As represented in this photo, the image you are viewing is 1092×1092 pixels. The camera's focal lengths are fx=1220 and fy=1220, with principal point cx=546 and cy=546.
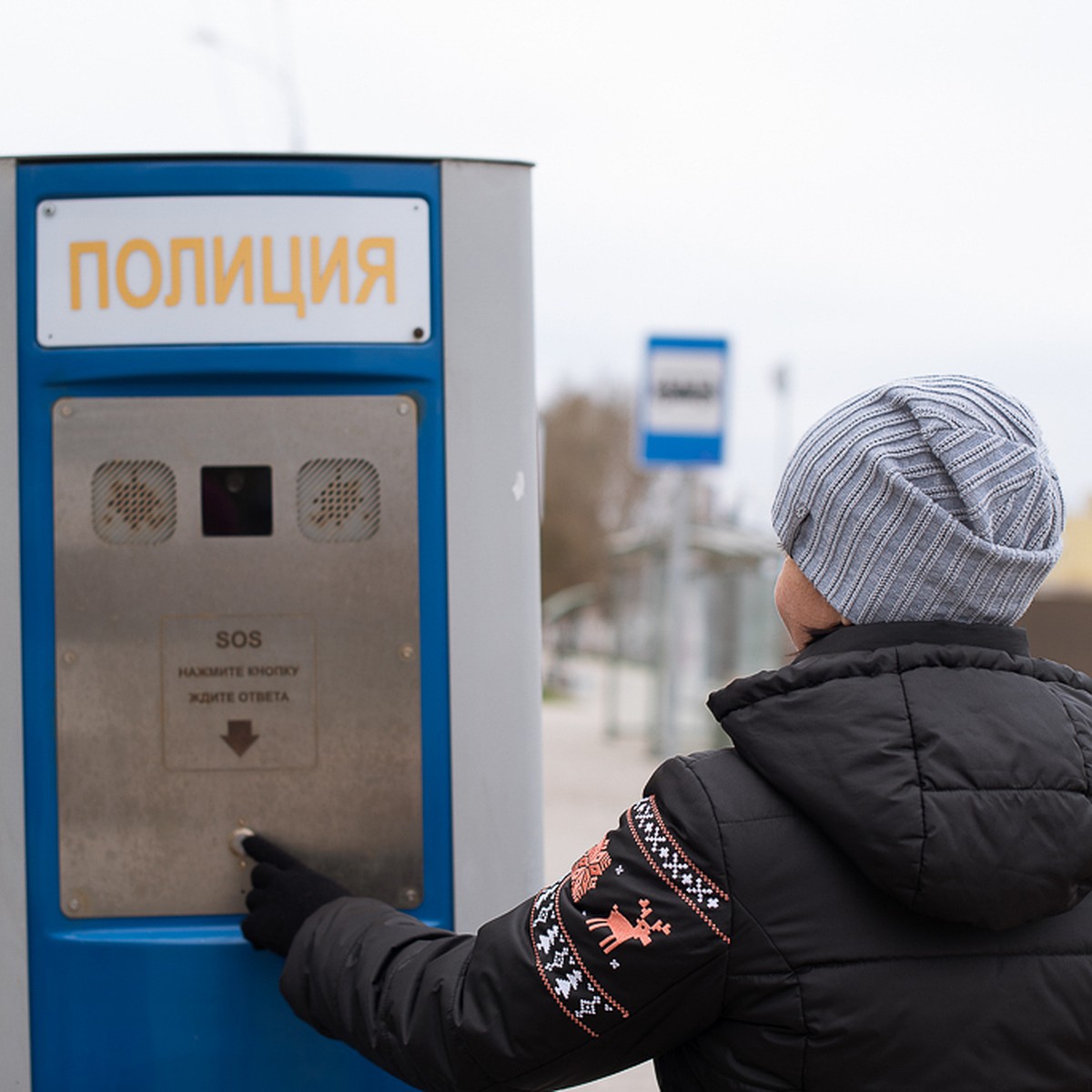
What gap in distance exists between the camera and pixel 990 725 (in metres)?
1.06

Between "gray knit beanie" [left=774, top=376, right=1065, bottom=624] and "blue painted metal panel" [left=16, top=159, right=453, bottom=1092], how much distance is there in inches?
27.6

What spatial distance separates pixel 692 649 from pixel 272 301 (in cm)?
892

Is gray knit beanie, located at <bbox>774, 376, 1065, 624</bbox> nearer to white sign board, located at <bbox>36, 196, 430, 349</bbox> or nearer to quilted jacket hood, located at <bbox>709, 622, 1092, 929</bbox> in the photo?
quilted jacket hood, located at <bbox>709, 622, 1092, 929</bbox>

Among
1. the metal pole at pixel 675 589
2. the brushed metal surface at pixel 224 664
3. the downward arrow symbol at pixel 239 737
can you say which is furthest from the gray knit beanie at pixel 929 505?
the metal pole at pixel 675 589

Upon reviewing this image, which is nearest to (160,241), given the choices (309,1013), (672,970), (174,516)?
(174,516)

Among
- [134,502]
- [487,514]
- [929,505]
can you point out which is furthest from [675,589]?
[929,505]

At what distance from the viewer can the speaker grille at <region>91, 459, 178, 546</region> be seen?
67.0 inches

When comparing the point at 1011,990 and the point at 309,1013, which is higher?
the point at 1011,990

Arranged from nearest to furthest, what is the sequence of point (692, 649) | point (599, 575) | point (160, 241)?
1. point (160, 241)
2. point (692, 649)
3. point (599, 575)

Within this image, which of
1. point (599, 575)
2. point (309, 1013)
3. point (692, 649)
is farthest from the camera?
point (599, 575)

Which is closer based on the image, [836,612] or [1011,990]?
[1011,990]

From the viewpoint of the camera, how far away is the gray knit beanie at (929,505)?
3.64ft

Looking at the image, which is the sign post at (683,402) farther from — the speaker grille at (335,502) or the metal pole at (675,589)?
the speaker grille at (335,502)

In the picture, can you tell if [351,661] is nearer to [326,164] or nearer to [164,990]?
[164,990]
